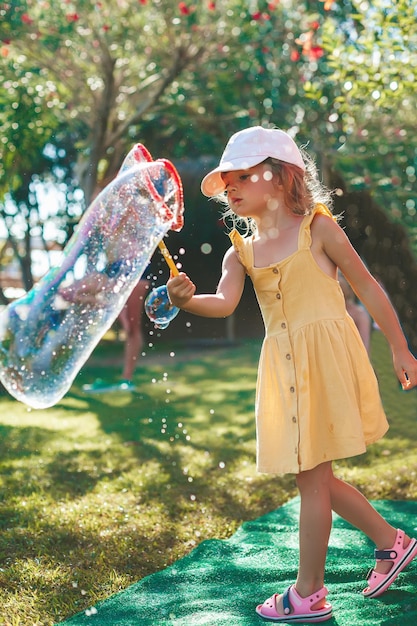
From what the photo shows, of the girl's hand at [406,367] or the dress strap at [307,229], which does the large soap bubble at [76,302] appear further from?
the girl's hand at [406,367]

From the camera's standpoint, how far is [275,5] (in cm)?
698

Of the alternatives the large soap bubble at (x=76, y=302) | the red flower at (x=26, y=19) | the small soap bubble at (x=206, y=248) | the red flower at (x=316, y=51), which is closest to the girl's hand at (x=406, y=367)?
the large soap bubble at (x=76, y=302)

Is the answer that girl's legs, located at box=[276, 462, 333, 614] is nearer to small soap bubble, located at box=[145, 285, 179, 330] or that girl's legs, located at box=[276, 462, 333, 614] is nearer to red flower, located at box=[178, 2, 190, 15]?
small soap bubble, located at box=[145, 285, 179, 330]

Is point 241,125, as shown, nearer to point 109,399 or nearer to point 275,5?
point 275,5

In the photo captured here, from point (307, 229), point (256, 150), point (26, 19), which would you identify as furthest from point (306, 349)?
point (26, 19)

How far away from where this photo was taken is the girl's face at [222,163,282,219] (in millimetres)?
2443

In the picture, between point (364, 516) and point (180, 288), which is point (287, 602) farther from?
point (180, 288)

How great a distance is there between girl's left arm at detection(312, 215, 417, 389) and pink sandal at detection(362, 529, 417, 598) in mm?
521

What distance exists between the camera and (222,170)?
239 centimetres

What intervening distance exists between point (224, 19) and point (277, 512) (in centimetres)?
526

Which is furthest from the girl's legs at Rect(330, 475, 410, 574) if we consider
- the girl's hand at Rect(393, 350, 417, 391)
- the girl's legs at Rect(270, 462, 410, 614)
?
the girl's hand at Rect(393, 350, 417, 391)

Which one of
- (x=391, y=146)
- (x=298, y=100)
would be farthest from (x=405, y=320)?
(x=298, y=100)

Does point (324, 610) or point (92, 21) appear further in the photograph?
point (92, 21)

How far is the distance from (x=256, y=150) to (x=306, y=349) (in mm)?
616
